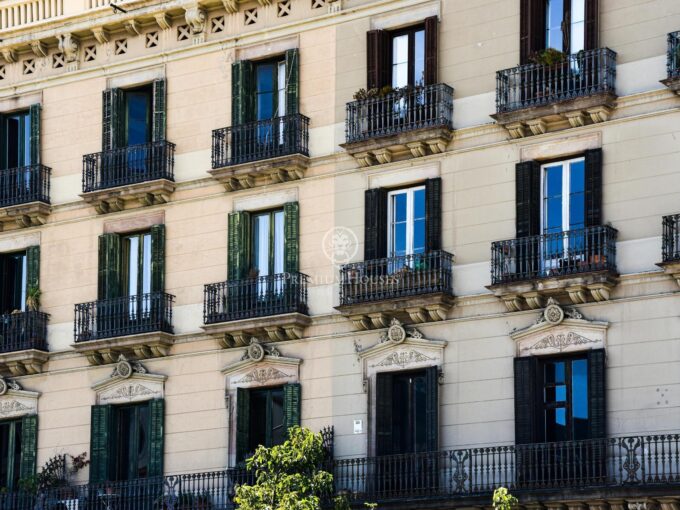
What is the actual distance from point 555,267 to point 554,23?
16.5 ft

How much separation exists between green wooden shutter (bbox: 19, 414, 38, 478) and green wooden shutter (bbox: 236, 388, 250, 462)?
533cm

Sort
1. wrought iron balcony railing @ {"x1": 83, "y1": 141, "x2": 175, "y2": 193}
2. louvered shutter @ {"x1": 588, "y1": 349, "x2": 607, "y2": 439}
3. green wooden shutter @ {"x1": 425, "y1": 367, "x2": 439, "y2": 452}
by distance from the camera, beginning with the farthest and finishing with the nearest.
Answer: wrought iron balcony railing @ {"x1": 83, "y1": 141, "x2": 175, "y2": 193} < green wooden shutter @ {"x1": 425, "y1": 367, "x2": 439, "y2": 452} < louvered shutter @ {"x1": 588, "y1": 349, "x2": 607, "y2": 439}

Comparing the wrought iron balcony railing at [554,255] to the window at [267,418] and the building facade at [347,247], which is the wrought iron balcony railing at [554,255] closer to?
the building facade at [347,247]

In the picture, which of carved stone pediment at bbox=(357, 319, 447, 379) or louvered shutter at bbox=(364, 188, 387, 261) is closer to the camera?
carved stone pediment at bbox=(357, 319, 447, 379)

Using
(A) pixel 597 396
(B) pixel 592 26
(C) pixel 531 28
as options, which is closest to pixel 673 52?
(B) pixel 592 26

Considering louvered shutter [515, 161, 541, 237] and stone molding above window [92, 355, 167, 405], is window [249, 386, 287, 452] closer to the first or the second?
stone molding above window [92, 355, 167, 405]

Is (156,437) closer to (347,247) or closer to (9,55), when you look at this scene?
(347,247)

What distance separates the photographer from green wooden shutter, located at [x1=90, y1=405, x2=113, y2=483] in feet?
146

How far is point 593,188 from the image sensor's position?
39.2 m

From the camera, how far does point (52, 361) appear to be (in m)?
46.0

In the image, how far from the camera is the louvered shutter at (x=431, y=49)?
4178cm

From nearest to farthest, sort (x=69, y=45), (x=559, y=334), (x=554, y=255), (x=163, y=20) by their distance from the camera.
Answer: (x=559, y=334), (x=554, y=255), (x=163, y=20), (x=69, y=45)

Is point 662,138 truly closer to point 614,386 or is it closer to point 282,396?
point 614,386

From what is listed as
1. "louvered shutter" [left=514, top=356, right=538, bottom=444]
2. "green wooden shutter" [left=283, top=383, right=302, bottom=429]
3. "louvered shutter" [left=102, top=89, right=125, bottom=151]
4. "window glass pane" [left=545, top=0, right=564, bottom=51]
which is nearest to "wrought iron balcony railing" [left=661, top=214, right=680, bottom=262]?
"louvered shutter" [left=514, top=356, right=538, bottom=444]
